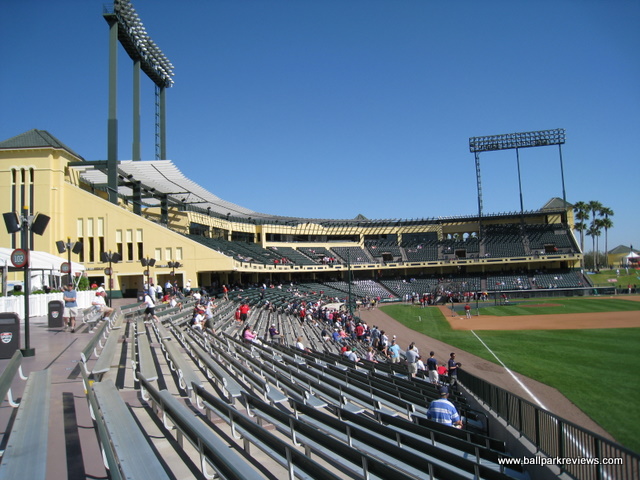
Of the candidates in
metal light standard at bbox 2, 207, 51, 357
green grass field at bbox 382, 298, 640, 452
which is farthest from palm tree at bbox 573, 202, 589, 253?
metal light standard at bbox 2, 207, 51, 357

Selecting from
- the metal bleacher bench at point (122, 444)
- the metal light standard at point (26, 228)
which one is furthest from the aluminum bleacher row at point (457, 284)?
the metal bleacher bench at point (122, 444)

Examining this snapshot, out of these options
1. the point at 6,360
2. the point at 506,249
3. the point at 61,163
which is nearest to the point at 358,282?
the point at 506,249

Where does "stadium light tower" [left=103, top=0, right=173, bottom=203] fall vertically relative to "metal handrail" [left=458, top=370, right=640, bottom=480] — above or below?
above

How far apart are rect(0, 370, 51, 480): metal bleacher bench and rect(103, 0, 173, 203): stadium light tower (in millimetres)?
32697

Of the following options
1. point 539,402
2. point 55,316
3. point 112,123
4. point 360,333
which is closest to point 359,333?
point 360,333

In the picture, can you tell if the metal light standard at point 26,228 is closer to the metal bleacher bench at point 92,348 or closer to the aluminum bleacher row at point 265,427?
the metal bleacher bench at point 92,348

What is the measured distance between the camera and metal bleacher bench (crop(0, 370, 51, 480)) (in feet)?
11.2

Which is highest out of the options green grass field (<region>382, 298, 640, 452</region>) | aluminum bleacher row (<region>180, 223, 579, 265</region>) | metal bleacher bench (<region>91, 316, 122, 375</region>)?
aluminum bleacher row (<region>180, 223, 579, 265</region>)

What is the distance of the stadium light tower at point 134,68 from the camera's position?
115ft

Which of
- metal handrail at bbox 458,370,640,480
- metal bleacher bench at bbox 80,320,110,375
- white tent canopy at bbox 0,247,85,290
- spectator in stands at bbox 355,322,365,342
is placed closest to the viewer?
metal handrail at bbox 458,370,640,480

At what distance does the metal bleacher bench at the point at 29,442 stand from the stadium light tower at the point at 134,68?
107 ft

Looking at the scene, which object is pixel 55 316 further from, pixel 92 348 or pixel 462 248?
pixel 462 248

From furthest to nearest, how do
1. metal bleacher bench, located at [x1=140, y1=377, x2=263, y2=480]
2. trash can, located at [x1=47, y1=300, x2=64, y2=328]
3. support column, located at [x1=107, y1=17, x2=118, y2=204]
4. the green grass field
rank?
support column, located at [x1=107, y1=17, x2=118, y2=204] → trash can, located at [x1=47, y1=300, x2=64, y2=328] → the green grass field → metal bleacher bench, located at [x1=140, y1=377, x2=263, y2=480]

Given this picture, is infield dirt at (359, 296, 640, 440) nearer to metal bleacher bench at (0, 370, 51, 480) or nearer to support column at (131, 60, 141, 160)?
metal bleacher bench at (0, 370, 51, 480)
